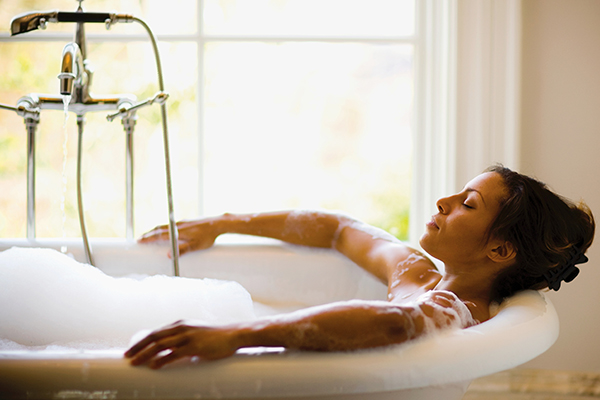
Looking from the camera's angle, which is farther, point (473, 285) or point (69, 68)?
point (69, 68)

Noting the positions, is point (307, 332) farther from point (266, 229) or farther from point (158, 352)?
point (266, 229)

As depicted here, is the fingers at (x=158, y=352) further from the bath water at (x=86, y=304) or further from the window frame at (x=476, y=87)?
the window frame at (x=476, y=87)

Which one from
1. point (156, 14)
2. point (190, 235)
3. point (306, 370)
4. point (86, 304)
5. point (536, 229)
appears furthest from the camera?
point (156, 14)

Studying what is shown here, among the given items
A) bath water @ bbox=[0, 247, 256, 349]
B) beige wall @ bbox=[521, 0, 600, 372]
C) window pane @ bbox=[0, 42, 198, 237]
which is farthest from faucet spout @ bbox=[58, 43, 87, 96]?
beige wall @ bbox=[521, 0, 600, 372]

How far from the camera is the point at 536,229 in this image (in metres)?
0.89

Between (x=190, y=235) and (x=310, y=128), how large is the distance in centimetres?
79

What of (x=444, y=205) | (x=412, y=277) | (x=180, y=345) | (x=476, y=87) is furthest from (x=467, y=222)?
(x=476, y=87)

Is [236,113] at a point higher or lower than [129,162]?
higher

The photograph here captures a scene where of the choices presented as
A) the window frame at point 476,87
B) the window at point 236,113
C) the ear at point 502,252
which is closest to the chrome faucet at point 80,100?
the window at point 236,113

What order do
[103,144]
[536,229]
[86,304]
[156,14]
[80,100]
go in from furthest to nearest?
[103,144] → [156,14] → [80,100] → [86,304] → [536,229]

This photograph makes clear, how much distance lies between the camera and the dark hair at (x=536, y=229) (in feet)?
2.91

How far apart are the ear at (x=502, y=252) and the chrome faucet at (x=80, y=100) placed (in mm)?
689

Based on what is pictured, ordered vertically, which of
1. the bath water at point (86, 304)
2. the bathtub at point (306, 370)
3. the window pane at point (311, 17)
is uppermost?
the window pane at point (311, 17)

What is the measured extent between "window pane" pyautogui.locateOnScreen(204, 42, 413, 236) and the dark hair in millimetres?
999
